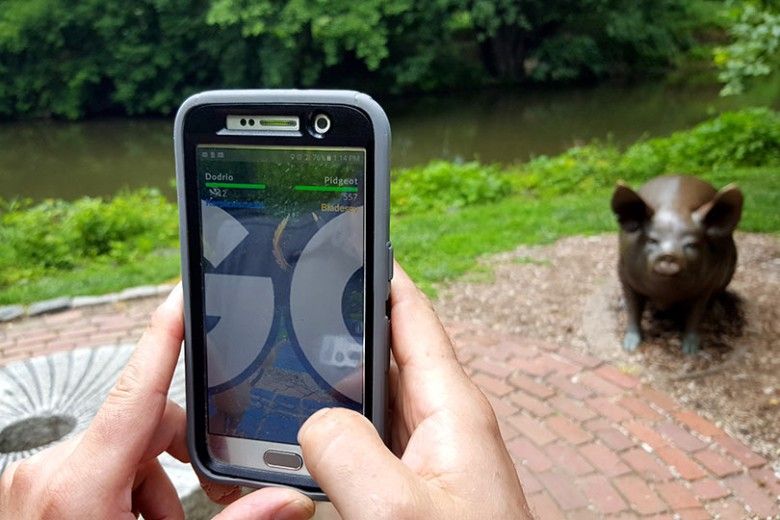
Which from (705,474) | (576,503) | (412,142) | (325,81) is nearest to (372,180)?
(576,503)

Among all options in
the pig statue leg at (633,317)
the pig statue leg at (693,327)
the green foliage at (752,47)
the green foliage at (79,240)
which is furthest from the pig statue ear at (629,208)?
the green foliage at (79,240)

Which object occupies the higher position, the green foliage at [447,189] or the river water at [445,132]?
the green foliage at [447,189]

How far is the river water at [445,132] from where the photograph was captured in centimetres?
1418

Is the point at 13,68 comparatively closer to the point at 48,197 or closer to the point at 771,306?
the point at 48,197

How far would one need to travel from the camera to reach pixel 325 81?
20031mm

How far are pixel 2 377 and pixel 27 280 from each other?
10.4 feet

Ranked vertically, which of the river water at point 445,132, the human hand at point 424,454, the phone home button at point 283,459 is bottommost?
the river water at point 445,132

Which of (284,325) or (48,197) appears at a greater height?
(284,325)

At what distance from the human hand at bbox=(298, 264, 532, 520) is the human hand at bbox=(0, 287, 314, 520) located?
161 millimetres

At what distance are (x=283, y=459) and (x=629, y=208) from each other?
2.83 m

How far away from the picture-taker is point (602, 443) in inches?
127

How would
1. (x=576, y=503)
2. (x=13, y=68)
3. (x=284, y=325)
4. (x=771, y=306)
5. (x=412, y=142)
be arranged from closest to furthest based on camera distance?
(x=284, y=325) < (x=576, y=503) < (x=771, y=306) < (x=412, y=142) < (x=13, y=68)

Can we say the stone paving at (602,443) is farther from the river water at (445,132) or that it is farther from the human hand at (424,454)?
the river water at (445,132)

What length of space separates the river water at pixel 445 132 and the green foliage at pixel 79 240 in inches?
174
